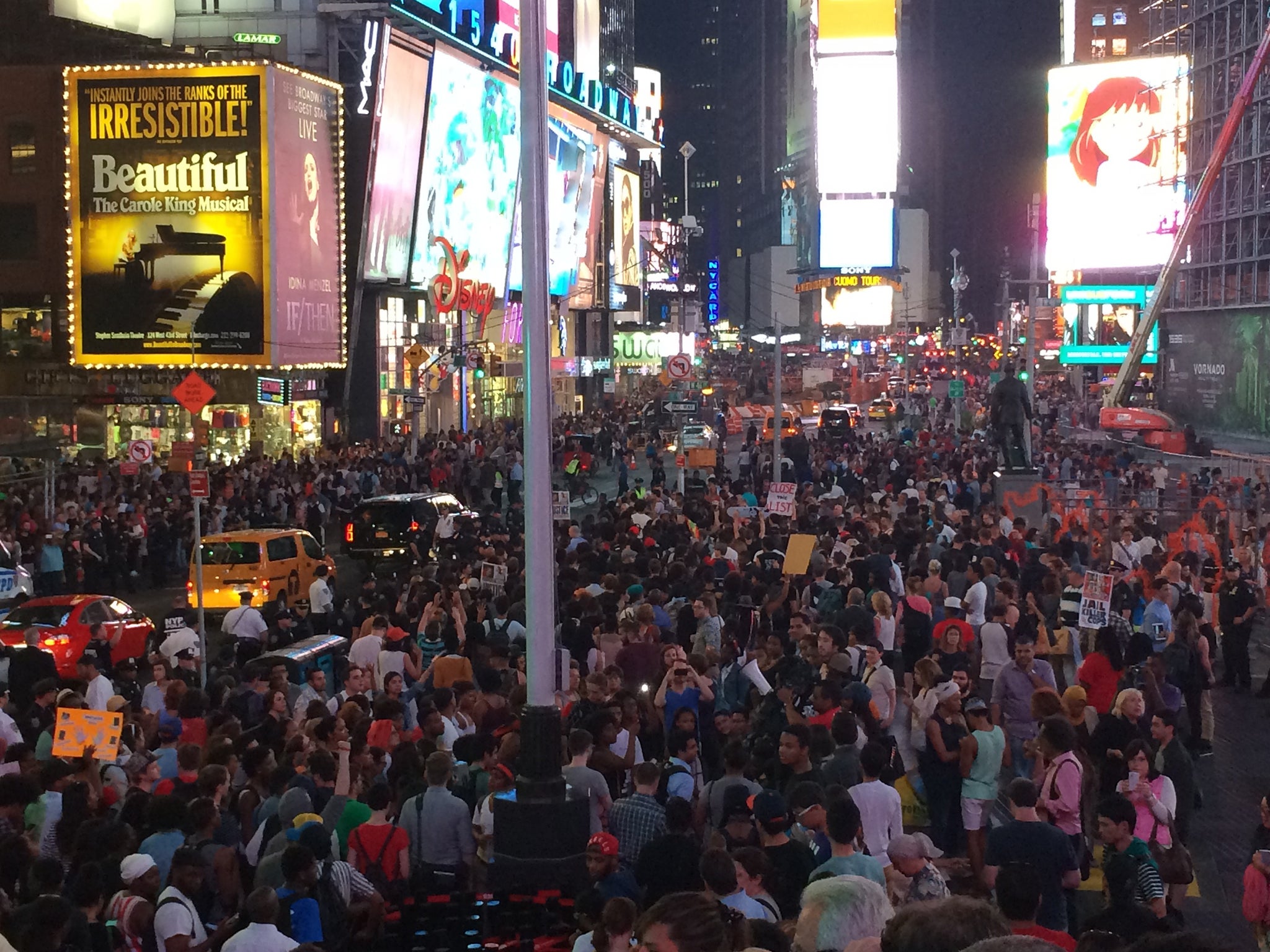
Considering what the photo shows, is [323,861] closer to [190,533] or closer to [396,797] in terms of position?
[396,797]

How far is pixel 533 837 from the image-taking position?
30.3ft

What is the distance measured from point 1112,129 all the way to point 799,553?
6180 cm

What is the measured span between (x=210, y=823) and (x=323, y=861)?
2.50ft

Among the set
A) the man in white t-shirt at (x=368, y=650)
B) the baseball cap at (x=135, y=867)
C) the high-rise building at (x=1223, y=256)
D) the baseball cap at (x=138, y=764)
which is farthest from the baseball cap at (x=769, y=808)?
the high-rise building at (x=1223, y=256)

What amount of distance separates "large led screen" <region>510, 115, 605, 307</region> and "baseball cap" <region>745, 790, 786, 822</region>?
2327 inches

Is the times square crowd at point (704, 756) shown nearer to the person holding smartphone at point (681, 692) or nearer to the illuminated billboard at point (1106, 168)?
the person holding smartphone at point (681, 692)

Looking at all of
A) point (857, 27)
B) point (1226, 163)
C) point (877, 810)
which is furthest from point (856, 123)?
point (877, 810)

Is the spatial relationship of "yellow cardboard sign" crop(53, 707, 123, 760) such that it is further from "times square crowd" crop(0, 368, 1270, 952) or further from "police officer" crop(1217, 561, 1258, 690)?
"police officer" crop(1217, 561, 1258, 690)

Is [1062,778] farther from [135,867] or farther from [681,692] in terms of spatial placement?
[135,867]

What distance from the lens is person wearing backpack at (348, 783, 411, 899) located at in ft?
28.2

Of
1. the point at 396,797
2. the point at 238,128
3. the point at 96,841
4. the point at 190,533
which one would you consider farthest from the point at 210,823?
the point at 238,128

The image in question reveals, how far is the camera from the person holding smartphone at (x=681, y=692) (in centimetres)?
1155

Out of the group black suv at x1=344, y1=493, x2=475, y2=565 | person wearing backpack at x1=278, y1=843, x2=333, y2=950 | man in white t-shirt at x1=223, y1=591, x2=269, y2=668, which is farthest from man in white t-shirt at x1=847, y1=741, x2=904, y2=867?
black suv at x1=344, y1=493, x2=475, y2=565

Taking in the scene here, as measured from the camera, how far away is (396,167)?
1996 inches
